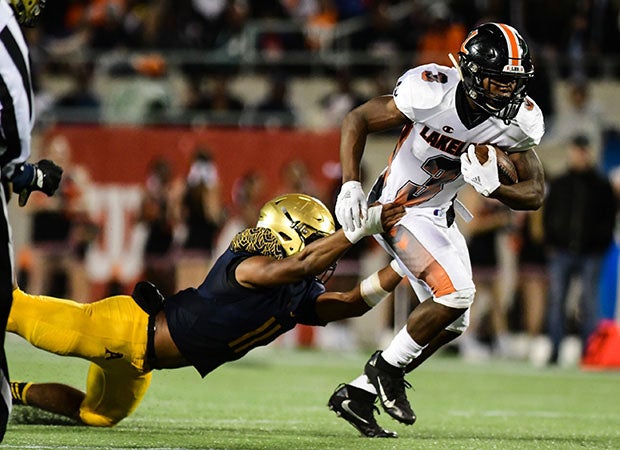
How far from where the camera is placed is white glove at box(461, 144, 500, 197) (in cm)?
534

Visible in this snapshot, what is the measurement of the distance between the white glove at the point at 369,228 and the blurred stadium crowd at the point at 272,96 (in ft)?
19.6

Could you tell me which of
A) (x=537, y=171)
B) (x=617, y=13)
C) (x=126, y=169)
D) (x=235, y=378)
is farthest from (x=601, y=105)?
(x=537, y=171)

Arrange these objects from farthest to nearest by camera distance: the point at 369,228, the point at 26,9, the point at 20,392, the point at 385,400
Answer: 1. the point at 20,392
2. the point at 385,400
3. the point at 369,228
4. the point at 26,9

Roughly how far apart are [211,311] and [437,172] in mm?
1271

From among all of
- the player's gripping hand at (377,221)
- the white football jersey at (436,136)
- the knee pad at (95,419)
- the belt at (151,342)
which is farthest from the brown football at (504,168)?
the knee pad at (95,419)

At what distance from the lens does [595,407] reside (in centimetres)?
753

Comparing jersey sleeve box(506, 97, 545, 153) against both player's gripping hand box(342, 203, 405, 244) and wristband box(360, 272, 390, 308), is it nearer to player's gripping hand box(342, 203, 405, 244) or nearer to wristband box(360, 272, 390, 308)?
player's gripping hand box(342, 203, 405, 244)

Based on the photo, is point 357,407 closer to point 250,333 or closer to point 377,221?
point 250,333

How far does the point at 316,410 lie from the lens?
22.9 ft

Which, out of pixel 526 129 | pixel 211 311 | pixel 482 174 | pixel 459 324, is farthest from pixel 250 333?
pixel 526 129

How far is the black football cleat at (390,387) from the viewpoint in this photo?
5.48 meters

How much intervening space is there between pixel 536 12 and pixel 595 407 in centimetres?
674

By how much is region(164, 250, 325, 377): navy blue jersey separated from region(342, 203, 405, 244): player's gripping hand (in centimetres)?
42

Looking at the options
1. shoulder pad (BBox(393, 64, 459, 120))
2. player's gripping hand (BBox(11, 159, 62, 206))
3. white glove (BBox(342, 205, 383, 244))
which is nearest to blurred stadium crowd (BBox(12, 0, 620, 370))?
shoulder pad (BBox(393, 64, 459, 120))
